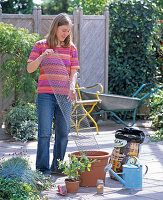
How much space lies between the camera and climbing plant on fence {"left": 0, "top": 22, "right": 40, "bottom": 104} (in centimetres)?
637

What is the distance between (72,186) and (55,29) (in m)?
1.47

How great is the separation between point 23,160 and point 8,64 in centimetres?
312

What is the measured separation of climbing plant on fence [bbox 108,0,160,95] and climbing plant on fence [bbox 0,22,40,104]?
2.21m

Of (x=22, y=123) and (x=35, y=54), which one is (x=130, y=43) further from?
(x=35, y=54)

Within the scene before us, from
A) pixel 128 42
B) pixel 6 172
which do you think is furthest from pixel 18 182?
pixel 128 42

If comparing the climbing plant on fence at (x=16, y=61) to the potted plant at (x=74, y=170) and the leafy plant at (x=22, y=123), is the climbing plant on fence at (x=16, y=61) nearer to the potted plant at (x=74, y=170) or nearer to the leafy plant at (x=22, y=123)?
the leafy plant at (x=22, y=123)

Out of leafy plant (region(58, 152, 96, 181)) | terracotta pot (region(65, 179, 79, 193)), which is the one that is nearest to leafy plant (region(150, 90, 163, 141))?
leafy plant (region(58, 152, 96, 181))

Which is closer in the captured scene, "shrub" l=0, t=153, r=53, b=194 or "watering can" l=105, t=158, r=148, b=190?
"shrub" l=0, t=153, r=53, b=194

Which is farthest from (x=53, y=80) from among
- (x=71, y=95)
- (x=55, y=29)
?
(x=55, y=29)

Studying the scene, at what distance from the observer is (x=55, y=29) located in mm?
3926

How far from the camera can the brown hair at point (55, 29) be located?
3.89 m

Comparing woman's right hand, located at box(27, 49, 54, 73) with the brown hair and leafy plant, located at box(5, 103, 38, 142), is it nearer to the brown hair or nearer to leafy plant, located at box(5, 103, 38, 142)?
the brown hair

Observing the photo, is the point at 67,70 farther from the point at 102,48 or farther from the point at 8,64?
the point at 102,48

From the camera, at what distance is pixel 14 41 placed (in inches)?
250
